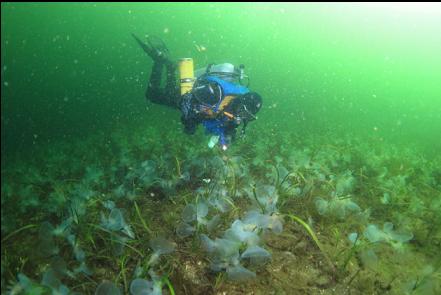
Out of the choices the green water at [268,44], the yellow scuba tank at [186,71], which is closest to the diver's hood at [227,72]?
the yellow scuba tank at [186,71]

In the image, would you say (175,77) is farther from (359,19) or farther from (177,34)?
(359,19)

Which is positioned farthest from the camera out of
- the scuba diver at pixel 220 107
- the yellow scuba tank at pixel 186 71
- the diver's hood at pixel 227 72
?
the yellow scuba tank at pixel 186 71

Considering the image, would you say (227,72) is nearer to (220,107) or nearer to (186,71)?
(186,71)

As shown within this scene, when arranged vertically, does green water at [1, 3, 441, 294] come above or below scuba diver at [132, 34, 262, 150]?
below

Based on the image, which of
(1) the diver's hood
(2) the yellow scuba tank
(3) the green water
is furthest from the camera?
(3) the green water

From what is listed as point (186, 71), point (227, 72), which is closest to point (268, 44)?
point (186, 71)

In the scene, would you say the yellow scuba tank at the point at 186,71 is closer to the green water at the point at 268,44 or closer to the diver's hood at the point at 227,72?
the diver's hood at the point at 227,72

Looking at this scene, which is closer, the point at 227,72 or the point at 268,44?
the point at 227,72

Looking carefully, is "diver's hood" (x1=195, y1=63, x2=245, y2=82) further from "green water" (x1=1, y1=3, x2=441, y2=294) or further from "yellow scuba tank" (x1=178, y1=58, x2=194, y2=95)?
"green water" (x1=1, y1=3, x2=441, y2=294)

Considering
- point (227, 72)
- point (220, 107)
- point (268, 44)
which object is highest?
point (227, 72)

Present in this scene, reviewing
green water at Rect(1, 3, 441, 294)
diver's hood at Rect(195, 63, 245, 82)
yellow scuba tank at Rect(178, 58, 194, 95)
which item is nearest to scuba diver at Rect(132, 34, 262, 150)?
diver's hood at Rect(195, 63, 245, 82)

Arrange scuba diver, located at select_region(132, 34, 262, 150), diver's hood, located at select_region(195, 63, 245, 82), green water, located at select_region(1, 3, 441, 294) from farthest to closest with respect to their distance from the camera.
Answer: green water, located at select_region(1, 3, 441, 294)
diver's hood, located at select_region(195, 63, 245, 82)
scuba diver, located at select_region(132, 34, 262, 150)

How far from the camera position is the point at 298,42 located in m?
130

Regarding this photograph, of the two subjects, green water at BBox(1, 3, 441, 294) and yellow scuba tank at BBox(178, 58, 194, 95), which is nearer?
yellow scuba tank at BBox(178, 58, 194, 95)
